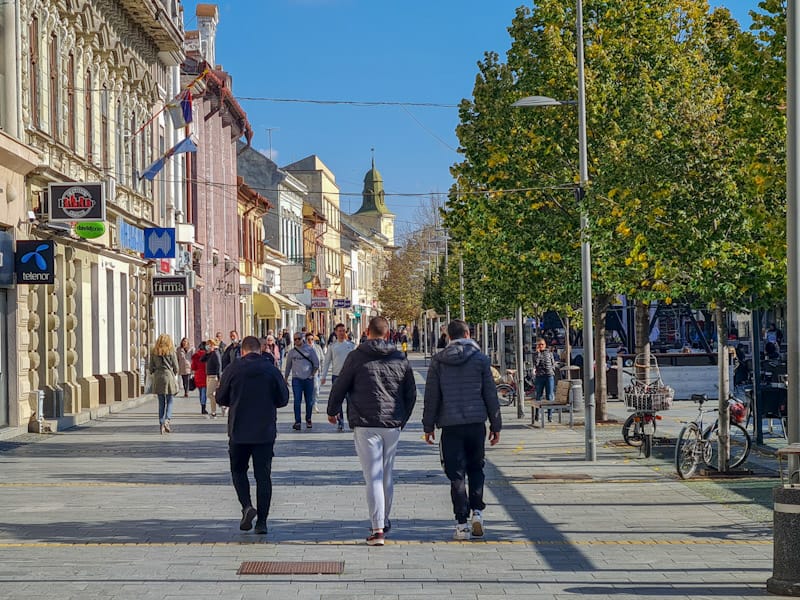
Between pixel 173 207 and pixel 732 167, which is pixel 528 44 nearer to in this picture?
pixel 732 167

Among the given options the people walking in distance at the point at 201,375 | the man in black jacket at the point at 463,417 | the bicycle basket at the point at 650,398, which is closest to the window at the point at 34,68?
the people walking in distance at the point at 201,375

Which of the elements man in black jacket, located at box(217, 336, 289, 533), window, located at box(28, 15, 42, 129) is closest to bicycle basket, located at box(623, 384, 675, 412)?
man in black jacket, located at box(217, 336, 289, 533)

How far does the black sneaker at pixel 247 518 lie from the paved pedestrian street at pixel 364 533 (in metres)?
0.11

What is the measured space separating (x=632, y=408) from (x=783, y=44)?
20.3 ft

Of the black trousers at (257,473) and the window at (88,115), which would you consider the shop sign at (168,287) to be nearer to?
the window at (88,115)

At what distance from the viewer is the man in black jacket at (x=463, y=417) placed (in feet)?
36.4

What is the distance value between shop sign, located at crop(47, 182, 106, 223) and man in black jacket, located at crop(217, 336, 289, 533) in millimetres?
13167

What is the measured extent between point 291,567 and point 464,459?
2103mm

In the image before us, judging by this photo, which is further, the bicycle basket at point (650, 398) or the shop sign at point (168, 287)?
the shop sign at point (168, 287)

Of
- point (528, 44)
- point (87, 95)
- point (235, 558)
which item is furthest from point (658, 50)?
point (235, 558)

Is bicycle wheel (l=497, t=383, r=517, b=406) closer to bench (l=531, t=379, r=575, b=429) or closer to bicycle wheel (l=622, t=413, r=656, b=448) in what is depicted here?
bench (l=531, t=379, r=575, b=429)

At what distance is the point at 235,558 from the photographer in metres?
10.1

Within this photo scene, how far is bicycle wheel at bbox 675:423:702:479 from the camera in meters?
15.5

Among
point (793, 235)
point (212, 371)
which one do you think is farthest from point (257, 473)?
point (212, 371)
